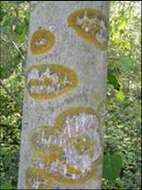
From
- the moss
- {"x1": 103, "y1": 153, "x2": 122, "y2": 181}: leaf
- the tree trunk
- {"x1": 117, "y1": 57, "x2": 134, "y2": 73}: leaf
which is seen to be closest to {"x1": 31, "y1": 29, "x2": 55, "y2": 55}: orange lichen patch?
the tree trunk

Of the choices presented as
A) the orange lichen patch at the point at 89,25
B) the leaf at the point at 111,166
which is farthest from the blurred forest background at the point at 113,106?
the orange lichen patch at the point at 89,25

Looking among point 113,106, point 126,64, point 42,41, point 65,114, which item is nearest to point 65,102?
point 65,114

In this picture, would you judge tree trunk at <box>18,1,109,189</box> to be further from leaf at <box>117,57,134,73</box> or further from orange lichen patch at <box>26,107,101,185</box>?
leaf at <box>117,57,134,73</box>

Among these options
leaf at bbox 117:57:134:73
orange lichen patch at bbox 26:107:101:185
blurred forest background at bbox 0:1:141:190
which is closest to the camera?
orange lichen patch at bbox 26:107:101:185

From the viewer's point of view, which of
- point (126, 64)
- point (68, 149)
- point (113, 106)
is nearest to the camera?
point (68, 149)

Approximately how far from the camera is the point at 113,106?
320 inches

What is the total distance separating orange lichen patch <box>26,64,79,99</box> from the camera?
1.00m

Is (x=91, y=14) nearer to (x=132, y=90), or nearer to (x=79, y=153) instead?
(x=79, y=153)

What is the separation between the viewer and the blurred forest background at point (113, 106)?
2980 millimetres

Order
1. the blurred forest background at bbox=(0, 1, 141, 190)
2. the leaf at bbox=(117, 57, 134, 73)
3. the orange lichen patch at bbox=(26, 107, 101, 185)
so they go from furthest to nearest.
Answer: the blurred forest background at bbox=(0, 1, 141, 190), the leaf at bbox=(117, 57, 134, 73), the orange lichen patch at bbox=(26, 107, 101, 185)

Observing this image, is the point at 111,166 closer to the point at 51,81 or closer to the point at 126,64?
the point at 126,64

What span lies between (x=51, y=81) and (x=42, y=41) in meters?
0.09

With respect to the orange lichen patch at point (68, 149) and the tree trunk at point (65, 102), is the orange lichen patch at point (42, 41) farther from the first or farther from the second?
the orange lichen patch at point (68, 149)

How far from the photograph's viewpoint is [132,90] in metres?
9.16
